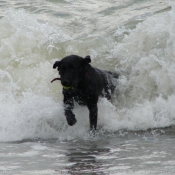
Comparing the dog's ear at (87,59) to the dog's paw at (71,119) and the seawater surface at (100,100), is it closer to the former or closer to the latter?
the dog's paw at (71,119)

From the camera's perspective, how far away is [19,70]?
11289 mm

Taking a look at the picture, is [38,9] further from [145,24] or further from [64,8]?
[145,24]

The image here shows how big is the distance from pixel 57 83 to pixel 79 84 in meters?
2.64

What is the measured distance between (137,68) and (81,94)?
2707mm

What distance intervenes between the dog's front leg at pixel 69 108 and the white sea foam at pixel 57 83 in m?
0.29

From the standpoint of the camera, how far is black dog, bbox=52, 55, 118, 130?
761cm


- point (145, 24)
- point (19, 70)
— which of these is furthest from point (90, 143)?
point (145, 24)

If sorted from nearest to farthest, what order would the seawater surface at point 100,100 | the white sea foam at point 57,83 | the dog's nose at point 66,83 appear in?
the seawater surface at point 100,100
the dog's nose at point 66,83
the white sea foam at point 57,83

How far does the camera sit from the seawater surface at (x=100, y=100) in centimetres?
617

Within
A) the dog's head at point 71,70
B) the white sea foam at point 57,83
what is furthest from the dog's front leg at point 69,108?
the dog's head at point 71,70

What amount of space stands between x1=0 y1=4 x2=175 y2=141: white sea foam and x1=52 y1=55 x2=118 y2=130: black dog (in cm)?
35

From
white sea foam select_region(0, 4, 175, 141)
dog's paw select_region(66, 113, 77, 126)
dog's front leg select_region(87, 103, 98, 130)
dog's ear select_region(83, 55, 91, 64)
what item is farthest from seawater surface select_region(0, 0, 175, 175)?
dog's ear select_region(83, 55, 91, 64)

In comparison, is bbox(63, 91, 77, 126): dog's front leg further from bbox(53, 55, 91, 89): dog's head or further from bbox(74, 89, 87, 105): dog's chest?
bbox(53, 55, 91, 89): dog's head

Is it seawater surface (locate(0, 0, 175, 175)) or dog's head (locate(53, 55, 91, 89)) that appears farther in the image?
dog's head (locate(53, 55, 91, 89))
